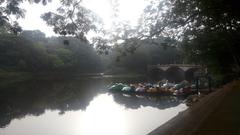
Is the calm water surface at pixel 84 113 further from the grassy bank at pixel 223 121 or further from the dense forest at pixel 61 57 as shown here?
the dense forest at pixel 61 57

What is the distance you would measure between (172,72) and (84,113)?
58.3m

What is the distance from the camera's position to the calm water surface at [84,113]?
1114 inches

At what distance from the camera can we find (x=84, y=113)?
3678cm

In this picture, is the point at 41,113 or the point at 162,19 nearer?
the point at 162,19

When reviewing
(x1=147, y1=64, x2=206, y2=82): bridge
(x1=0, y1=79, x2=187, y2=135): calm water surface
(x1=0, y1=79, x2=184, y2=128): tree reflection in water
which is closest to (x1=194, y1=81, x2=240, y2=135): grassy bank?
(x1=0, y1=79, x2=187, y2=135): calm water surface

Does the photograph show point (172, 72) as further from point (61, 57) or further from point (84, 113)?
point (84, 113)

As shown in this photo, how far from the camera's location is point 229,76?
28609mm

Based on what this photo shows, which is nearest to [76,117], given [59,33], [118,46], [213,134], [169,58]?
[118,46]

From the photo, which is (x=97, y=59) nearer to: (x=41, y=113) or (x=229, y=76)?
(x=41, y=113)

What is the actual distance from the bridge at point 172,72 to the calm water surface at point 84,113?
26902mm

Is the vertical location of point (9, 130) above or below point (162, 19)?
below

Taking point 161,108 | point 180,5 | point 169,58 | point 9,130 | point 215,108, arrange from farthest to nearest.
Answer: point 169,58, point 161,108, point 9,130, point 180,5, point 215,108

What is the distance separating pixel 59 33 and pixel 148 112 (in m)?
29.4

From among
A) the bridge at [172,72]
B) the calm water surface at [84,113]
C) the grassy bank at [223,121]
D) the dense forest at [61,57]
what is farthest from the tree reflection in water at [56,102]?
the dense forest at [61,57]
